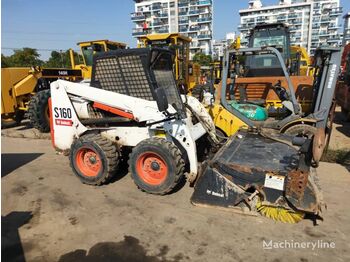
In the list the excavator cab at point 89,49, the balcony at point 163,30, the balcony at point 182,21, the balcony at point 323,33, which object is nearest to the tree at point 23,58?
the excavator cab at point 89,49

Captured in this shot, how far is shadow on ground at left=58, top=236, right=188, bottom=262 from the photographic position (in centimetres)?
279

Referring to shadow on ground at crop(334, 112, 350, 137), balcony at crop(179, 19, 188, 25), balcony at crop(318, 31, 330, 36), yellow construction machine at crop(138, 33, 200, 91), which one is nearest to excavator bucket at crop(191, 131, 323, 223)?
shadow on ground at crop(334, 112, 350, 137)

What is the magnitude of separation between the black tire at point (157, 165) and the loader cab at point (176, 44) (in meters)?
6.26

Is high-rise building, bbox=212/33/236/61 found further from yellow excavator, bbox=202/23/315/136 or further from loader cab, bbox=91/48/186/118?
loader cab, bbox=91/48/186/118

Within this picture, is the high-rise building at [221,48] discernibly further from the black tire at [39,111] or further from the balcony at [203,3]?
the balcony at [203,3]

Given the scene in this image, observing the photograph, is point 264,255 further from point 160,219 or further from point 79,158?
point 79,158

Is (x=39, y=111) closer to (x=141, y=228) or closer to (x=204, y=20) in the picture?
(x=141, y=228)

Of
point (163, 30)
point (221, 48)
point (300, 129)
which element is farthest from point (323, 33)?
point (300, 129)

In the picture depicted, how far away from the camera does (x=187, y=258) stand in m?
2.78

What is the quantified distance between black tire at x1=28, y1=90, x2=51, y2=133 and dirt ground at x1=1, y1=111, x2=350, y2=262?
3434mm

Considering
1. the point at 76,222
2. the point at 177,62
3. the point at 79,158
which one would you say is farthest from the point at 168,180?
the point at 177,62

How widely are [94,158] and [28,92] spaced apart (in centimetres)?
518

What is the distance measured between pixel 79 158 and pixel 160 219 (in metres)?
1.79

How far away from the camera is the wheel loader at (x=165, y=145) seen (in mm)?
3281
